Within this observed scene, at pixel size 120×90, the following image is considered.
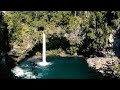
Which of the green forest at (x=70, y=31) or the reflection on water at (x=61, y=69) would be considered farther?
the green forest at (x=70, y=31)

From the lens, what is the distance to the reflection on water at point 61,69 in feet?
71.5

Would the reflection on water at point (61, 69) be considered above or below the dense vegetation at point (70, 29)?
below

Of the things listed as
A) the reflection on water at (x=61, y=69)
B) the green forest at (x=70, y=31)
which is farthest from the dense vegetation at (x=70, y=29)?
the reflection on water at (x=61, y=69)

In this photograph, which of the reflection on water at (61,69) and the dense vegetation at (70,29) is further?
the dense vegetation at (70,29)

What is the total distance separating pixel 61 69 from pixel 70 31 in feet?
18.1

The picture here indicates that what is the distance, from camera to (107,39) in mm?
28125

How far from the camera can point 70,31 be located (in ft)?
93.7

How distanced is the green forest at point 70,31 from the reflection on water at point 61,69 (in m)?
1.69

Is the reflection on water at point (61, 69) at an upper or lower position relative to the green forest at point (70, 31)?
lower

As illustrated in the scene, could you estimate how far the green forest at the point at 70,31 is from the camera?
27.1 metres

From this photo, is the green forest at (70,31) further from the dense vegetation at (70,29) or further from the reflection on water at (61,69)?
the reflection on water at (61,69)

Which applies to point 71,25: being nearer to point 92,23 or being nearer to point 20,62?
point 92,23
